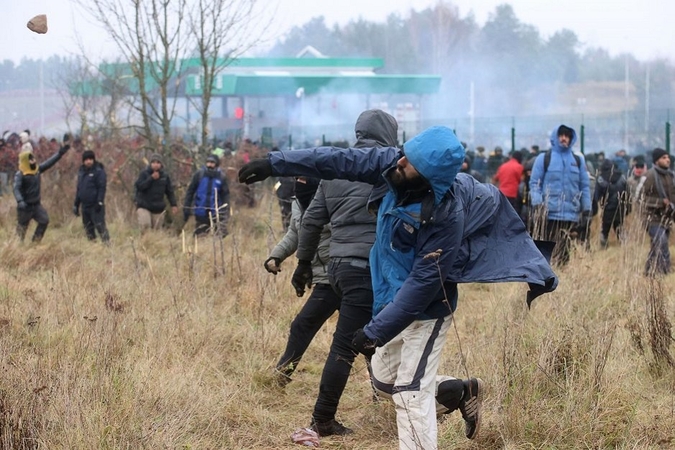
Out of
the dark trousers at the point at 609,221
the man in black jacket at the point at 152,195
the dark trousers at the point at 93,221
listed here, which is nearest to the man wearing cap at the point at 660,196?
the dark trousers at the point at 609,221

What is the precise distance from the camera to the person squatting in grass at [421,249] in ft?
12.5

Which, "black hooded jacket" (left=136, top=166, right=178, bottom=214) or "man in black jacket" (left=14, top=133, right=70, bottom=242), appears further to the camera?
"black hooded jacket" (left=136, top=166, right=178, bottom=214)

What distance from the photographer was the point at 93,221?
13508 millimetres

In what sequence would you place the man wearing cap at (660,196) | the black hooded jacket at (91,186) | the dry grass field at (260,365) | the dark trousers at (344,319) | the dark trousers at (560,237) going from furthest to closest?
the black hooded jacket at (91,186) < the man wearing cap at (660,196) < the dark trousers at (560,237) < the dark trousers at (344,319) < the dry grass field at (260,365)

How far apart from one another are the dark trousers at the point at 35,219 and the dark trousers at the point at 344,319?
850 cm

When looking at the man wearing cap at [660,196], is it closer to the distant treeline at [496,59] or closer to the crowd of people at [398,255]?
the crowd of people at [398,255]

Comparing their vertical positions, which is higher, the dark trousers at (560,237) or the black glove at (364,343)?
the black glove at (364,343)

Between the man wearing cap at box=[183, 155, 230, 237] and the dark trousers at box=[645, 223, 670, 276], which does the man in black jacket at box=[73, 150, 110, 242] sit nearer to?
the man wearing cap at box=[183, 155, 230, 237]

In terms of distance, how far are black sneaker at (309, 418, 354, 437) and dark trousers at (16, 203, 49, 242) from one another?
8457mm

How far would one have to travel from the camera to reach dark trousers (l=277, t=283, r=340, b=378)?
5438mm

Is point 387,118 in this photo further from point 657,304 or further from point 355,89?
point 355,89

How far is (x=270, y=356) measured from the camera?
6.25 meters

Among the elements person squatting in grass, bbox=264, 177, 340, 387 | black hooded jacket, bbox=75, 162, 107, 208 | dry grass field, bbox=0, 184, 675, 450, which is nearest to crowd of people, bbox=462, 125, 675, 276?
dry grass field, bbox=0, 184, 675, 450

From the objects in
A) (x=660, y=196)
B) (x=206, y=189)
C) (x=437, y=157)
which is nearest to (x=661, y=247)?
(x=660, y=196)
